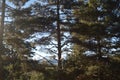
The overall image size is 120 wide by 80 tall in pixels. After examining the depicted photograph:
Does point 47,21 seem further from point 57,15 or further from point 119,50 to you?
point 119,50

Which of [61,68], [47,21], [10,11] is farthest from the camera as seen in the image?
[47,21]

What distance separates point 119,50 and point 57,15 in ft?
21.5

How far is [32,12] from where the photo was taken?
95.2 feet

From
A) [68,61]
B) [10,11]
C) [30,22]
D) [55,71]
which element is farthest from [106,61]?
[10,11]

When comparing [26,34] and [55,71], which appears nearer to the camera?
[55,71]

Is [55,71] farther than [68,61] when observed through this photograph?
No

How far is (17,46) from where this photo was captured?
25.3 meters

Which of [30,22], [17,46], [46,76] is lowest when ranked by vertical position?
[46,76]

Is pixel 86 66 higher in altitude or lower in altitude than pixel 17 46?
lower

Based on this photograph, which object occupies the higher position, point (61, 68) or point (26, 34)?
point (26, 34)

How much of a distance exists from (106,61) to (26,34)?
7.57 metres

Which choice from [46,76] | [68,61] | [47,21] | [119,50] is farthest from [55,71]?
[119,50]

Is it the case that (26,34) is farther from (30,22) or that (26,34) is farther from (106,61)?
(106,61)

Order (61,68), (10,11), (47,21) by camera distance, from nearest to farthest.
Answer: (10,11)
(61,68)
(47,21)
